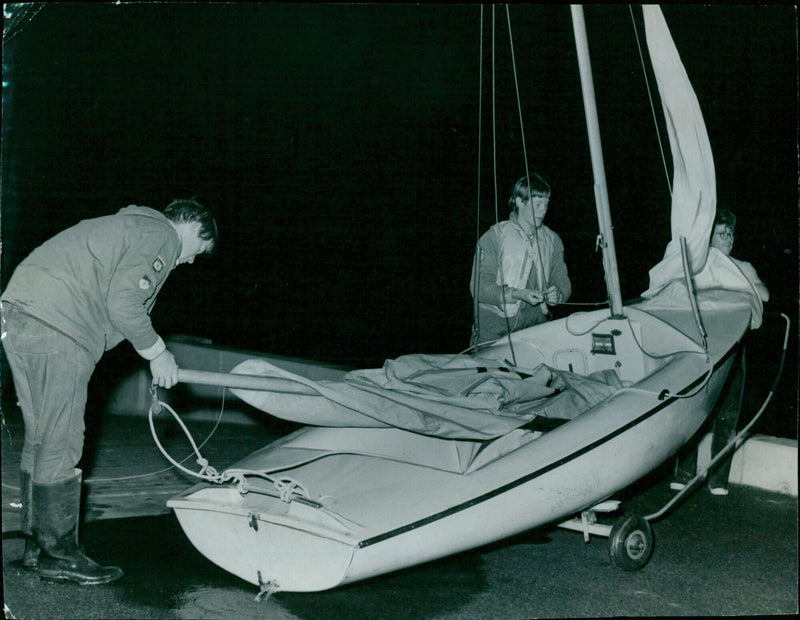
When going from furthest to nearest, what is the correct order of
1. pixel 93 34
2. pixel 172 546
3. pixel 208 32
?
pixel 208 32 < pixel 93 34 < pixel 172 546

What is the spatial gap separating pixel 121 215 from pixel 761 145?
13428 mm

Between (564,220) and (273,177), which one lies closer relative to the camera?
(273,177)

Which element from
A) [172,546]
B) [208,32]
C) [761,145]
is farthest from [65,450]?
[761,145]

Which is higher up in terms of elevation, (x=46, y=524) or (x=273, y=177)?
(x=273, y=177)

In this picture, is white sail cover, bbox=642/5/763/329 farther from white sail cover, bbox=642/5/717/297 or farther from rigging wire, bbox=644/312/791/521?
rigging wire, bbox=644/312/791/521

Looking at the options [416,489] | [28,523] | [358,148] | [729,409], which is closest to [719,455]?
[729,409]

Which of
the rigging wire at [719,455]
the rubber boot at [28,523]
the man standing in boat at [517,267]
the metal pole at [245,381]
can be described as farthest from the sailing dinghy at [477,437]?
the rubber boot at [28,523]

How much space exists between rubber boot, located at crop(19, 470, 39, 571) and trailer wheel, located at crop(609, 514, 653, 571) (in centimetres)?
243

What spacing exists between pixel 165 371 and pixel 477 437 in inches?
50.8

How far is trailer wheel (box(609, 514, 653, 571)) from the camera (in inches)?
133

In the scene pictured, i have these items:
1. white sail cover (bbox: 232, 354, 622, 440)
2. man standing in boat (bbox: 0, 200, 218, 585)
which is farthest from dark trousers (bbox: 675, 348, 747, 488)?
man standing in boat (bbox: 0, 200, 218, 585)

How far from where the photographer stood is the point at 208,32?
11.7m

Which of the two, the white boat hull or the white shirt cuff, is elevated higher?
the white shirt cuff

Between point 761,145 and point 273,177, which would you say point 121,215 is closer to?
point 273,177
